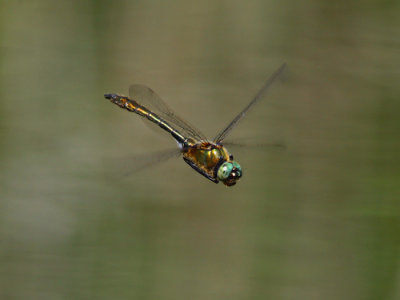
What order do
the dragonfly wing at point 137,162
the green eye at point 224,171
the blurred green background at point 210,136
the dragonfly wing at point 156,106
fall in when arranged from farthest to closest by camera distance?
the blurred green background at point 210,136, the dragonfly wing at point 156,106, the green eye at point 224,171, the dragonfly wing at point 137,162

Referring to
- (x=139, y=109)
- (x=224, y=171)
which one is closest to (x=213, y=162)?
(x=224, y=171)

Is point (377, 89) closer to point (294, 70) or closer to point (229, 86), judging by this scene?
point (294, 70)

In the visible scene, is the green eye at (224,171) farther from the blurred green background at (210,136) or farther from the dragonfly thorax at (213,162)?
the blurred green background at (210,136)

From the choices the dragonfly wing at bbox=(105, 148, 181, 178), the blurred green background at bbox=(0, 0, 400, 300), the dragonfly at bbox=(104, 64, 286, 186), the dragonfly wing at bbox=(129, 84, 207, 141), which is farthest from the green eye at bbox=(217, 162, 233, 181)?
the blurred green background at bbox=(0, 0, 400, 300)

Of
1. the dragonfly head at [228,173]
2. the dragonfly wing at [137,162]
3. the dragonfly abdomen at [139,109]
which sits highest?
the dragonfly abdomen at [139,109]

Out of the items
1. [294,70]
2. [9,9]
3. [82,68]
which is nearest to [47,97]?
[82,68]

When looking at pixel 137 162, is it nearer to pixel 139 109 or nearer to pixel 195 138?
pixel 195 138

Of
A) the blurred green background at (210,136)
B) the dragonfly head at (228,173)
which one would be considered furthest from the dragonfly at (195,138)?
the blurred green background at (210,136)
